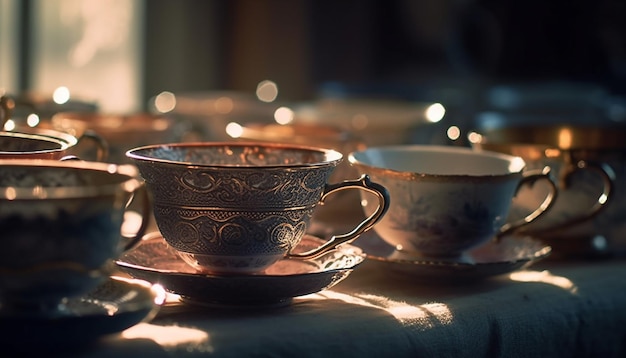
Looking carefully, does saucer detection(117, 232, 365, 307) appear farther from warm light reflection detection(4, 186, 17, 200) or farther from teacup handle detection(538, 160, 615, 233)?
teacup handle detection(538, 160, 615, 233)

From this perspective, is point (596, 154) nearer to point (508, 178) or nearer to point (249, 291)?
point (508, 178)

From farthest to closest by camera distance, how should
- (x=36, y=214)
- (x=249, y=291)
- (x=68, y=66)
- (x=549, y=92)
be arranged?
(x=68, y=66) < (x=549, y=92) < (x=249, y=291) < (x=36, y=214)

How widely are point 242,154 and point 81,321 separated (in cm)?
32

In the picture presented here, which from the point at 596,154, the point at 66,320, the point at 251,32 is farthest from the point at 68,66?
the point at 66,320

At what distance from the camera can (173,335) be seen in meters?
0.70

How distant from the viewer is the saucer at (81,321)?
2.04 ft

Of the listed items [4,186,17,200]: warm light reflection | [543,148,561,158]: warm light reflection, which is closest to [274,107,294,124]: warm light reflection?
[543,148,561,158]: warm light reflection

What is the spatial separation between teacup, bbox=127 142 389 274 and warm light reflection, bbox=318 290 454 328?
0.05 metres

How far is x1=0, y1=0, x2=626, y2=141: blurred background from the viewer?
3363mm

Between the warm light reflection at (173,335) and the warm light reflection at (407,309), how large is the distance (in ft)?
0.56

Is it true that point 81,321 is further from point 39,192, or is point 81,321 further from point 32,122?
point 32,122

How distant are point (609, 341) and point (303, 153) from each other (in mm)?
347

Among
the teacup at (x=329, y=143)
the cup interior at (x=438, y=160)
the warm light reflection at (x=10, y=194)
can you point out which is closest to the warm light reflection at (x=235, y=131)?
the teacup at (x=329, y=143)

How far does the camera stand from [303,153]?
0.90m
